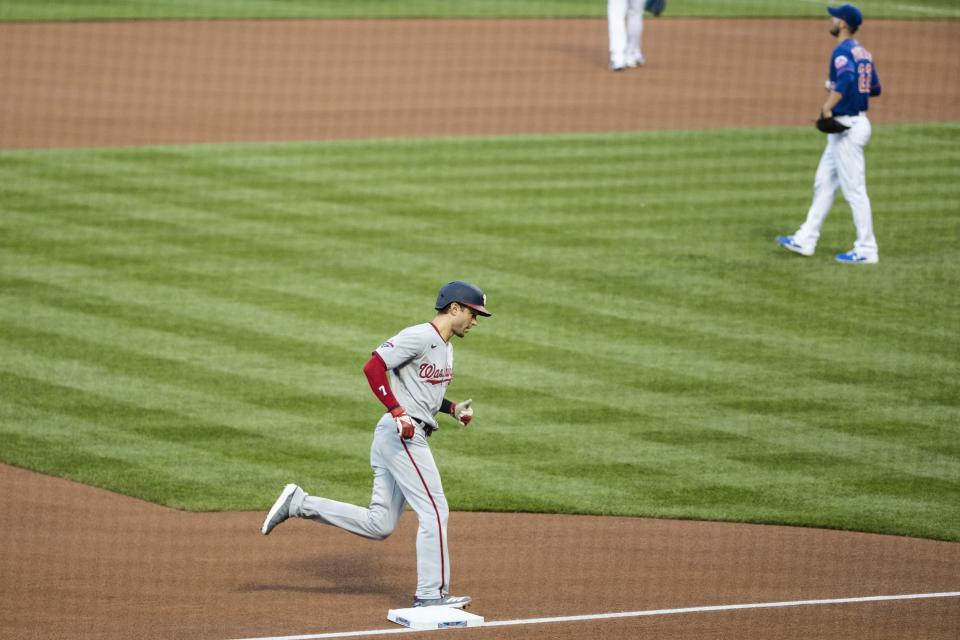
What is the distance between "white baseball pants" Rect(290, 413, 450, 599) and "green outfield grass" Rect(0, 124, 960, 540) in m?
1.92

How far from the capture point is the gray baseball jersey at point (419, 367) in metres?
7.41

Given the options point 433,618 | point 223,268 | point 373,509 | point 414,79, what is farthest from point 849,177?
point 414,79

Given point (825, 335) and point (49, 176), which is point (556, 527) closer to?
point (825, 335)

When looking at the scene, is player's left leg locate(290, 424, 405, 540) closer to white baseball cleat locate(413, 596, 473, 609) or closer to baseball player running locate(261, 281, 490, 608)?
baseball player running locate(261, 281, 490, 608)

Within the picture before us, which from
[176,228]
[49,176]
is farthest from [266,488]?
[49,176]

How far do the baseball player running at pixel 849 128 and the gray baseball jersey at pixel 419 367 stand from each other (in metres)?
7.99

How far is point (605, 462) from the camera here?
34.3 ft

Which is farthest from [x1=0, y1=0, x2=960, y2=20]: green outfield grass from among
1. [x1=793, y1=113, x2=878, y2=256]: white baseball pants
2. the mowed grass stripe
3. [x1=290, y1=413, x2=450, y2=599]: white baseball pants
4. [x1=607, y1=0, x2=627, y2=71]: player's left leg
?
[x1=290, y1=413, x2=450, y2=599]: white baseball pants

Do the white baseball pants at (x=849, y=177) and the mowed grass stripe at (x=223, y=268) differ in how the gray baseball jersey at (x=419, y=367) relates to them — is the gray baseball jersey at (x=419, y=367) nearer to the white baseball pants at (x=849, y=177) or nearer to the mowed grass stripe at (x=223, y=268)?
the mowed grass stripe at (x=223, y=268)

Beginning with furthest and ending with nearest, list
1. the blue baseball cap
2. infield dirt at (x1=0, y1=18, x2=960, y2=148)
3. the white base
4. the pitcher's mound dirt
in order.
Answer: infield dirt at (x1=0, y1=18, x2=960, y2=148) → the blue baseball cap → the pitcher's mound dirt → the white base

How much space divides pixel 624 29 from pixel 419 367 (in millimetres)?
18632

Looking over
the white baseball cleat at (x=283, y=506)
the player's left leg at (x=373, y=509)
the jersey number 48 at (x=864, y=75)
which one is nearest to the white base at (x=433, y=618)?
the player's left leg at (x=373, y=509)

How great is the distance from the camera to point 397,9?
3309cm

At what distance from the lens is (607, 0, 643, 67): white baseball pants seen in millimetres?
24359
